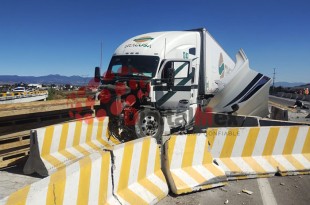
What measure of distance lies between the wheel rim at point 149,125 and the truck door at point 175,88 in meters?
0.70

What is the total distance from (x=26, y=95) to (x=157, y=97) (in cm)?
4675

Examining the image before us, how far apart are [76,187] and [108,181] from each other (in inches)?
29.4

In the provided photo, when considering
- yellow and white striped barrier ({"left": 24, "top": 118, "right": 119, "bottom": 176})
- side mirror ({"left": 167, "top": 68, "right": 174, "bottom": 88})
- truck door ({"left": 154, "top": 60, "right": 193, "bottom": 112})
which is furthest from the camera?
truck door ({"left": 154, "top": 60, "right": 193, "bottom": 112})

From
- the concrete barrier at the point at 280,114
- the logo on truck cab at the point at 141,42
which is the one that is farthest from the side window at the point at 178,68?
the concrete barrier at the point at 280,114

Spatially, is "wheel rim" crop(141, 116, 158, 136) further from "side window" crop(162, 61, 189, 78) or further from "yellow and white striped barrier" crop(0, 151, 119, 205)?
"yellow and white striped barrier" crop(0, 151, 119, 205)

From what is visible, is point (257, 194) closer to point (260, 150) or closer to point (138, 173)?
point (260, 150)

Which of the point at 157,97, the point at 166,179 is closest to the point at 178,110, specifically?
the point at 157,97

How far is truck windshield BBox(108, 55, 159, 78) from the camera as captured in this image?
9.31 m

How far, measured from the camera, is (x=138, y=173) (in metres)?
4.83

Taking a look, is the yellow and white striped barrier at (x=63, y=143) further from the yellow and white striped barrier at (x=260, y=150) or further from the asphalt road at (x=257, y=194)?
the yellow and white striped barrier at (x=260, y=150)

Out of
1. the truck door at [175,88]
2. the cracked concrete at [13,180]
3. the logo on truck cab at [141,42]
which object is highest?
the logo on truck cab at [141,42]

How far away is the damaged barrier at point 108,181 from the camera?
3031mm

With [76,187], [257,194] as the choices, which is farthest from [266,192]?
[76,187]

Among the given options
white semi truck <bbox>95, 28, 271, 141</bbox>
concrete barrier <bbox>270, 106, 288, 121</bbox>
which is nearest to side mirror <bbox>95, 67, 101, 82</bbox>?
white semi truck <bbox>95, 28, 271, 141</bbox>
